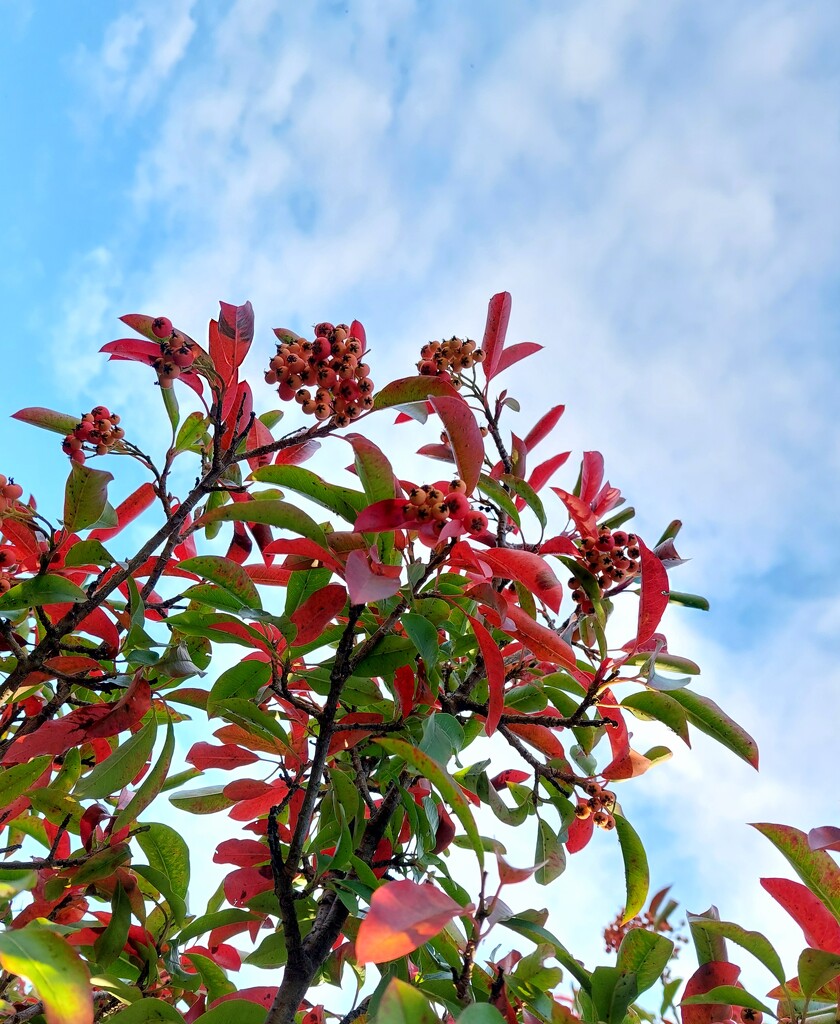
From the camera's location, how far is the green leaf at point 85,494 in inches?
74.7

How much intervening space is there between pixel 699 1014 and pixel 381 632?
1.13m

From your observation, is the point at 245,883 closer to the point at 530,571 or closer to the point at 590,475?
the point at 530,571

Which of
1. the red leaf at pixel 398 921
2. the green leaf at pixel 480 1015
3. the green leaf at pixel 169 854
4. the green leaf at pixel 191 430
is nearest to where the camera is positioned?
the red leaf at pixel 398 921

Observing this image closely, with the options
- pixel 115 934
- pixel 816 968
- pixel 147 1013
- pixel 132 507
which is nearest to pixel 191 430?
pixel 132 507

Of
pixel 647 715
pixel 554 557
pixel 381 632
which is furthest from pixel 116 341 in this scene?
pixel 647 715

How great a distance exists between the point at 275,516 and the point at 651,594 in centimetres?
82

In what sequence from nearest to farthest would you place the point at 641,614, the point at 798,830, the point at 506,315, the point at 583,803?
the point at 798,830
the point at 641,614
the point at 583,803
the point at 506,315

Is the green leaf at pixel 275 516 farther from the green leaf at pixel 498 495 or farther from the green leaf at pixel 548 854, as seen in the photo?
the green leaf at pixel 548 854

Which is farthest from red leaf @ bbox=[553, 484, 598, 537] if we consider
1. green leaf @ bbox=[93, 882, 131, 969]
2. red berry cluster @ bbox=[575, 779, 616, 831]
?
green leaf @ bbox=[93, 882, 131, 969]

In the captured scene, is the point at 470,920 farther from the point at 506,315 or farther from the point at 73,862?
the point at 506,315

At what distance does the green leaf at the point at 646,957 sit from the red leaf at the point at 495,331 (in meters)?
1.53

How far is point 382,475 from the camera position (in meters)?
1.73

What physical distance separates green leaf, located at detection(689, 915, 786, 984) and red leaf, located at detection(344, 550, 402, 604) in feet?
3.39

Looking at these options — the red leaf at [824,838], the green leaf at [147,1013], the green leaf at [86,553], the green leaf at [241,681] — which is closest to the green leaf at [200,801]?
the green leaf at [241,681]
